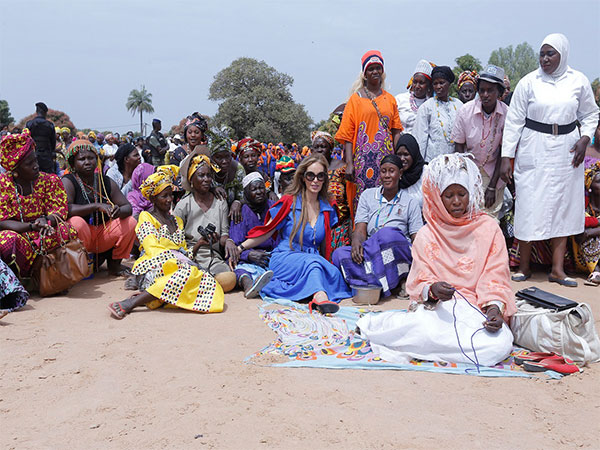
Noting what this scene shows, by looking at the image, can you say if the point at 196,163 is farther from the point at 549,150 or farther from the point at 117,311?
the point at 549,150

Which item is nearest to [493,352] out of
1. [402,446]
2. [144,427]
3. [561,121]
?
[402,446]

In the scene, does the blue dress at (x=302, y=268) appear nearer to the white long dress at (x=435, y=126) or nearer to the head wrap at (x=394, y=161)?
the head wrap at (x=394, y=161)

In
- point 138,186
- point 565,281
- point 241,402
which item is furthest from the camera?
point 138,186

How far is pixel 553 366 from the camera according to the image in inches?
132

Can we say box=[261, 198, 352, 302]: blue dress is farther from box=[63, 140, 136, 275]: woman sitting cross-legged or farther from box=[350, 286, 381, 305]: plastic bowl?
box=[63, 140, 136, 275]: woman sitting cross-legged

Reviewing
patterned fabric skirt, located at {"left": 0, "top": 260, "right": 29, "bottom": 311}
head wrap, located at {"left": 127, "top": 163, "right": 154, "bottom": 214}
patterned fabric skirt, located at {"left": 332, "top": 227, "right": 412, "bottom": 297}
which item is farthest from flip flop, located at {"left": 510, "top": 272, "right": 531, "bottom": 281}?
patterned fabric skirt, located at {"left": 0, "top": 260, "right": 29, "bottom": 311}

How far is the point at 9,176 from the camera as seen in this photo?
5266 mm

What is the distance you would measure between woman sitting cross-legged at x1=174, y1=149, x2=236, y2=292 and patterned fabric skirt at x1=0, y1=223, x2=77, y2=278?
4.15 feet

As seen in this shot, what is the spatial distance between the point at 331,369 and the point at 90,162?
13.3ft

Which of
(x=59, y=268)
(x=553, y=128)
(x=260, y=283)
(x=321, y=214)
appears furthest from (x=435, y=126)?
(x=59, y=268)

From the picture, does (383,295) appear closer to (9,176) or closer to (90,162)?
(90,162)

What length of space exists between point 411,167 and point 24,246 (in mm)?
4205

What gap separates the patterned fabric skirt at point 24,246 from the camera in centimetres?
509

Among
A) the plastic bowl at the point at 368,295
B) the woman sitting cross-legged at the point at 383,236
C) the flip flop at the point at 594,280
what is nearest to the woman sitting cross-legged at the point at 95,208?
the woman sitting cross-legged at the point at 383,236
